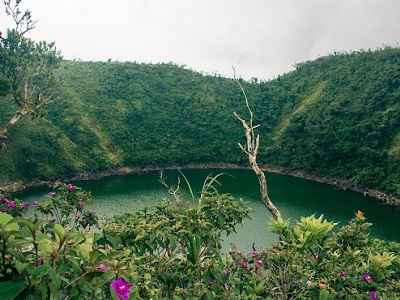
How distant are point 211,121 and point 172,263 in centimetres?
3635

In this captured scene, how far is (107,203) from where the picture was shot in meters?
19.7

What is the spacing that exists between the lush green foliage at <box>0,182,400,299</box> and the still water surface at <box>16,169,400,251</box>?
976cm

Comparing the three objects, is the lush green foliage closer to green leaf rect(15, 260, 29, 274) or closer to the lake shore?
green leaf rect(15, 260, 29, 274)

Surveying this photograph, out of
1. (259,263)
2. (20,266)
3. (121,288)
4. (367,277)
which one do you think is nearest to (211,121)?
(259,263)

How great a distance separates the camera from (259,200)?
21156 mm

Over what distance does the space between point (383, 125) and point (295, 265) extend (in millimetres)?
26219

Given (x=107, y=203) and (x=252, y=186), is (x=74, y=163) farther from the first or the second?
(x=252, y=186)

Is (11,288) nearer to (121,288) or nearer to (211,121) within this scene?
(121,288)

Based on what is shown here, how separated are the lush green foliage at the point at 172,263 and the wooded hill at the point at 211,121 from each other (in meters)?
20.9

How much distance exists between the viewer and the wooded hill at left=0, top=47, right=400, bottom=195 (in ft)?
84.2

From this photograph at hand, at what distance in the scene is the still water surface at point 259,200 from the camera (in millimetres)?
15445

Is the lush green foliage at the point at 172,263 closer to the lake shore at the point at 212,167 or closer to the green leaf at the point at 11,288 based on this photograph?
the green leaf at the point at 11,288

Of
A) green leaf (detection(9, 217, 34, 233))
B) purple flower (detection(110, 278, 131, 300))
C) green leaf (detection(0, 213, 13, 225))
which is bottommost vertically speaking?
purple flower (detection(110, 278, 131, 300))

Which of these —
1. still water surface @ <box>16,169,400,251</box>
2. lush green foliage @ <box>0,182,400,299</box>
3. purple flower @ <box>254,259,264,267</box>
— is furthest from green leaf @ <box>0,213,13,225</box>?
still water surface @ <box>16,169,400,251</box>
